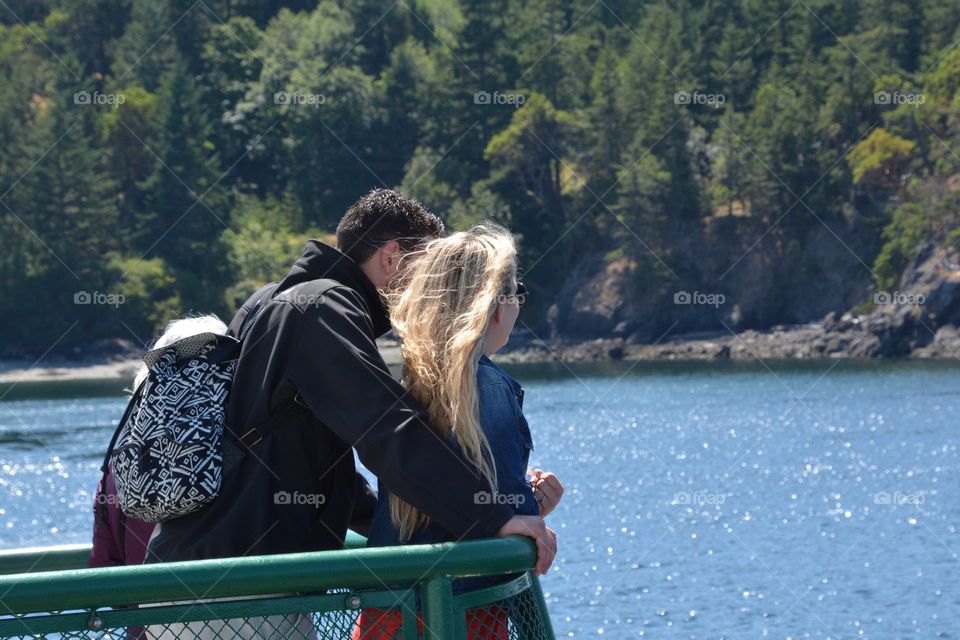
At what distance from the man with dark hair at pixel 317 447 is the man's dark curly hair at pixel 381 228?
18cm

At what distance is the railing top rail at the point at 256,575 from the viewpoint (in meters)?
2.36

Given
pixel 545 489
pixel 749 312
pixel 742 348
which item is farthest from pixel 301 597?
pixel 749 312

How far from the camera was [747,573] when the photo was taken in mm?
16688

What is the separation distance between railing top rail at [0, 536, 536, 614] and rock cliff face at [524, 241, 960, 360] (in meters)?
68.7

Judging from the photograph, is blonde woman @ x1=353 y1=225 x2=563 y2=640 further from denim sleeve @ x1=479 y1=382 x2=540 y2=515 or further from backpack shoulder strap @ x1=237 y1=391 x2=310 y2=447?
backpack shoulder strap @ x1=237 y1=391 x2=310 y2=447

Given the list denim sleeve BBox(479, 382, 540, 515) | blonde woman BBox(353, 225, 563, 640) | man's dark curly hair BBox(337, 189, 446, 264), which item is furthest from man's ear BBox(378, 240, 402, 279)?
denim sleeve BBox(479, 382, 540, 515)

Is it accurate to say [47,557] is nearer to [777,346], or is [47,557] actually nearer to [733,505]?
[733,505]

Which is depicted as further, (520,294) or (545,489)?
(545,489)

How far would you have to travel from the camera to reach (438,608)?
8.50 ft

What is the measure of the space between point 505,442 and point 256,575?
0.63 metres

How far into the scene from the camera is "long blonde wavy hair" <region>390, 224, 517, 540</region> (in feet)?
9.16

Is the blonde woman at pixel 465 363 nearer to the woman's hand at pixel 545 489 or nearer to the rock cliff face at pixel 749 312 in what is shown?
the woman's hand at pixel 545 489

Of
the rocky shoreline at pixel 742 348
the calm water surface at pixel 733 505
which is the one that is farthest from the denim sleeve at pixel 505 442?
the rocky shoreline at pixel 742 348

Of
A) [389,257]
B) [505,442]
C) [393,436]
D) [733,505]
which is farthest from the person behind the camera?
[733,505]
